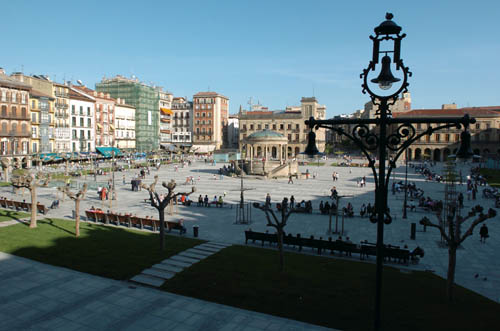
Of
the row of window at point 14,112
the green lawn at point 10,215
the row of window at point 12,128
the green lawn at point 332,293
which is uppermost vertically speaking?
the row of window at point 14,112

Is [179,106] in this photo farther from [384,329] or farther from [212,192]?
[384,329]

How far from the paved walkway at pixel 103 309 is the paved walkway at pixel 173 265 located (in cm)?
54

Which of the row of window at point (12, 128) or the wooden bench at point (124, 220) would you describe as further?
the row of window at point (12, 128)

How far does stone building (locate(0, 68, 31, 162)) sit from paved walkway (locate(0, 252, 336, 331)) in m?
52.1

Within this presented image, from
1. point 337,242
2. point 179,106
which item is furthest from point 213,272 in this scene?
point 179,106

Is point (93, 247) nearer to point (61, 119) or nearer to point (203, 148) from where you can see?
point (61, 119)

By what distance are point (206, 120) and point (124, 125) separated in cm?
2757

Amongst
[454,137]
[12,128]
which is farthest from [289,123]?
[12,128]

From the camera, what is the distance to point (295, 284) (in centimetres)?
1322

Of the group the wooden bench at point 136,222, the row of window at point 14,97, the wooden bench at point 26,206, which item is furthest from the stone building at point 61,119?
the wooden bench at point 136,222

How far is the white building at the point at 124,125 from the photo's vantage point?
88250 millimetres

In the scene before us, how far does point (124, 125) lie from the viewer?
90812 mm

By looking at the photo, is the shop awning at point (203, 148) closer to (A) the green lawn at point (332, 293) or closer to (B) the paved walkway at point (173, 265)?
(B) the paved walkway at point (173, 265)

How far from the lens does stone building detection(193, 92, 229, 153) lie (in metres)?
111
